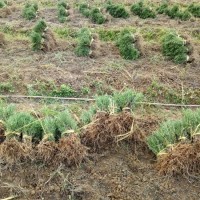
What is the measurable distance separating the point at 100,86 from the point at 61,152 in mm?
2911

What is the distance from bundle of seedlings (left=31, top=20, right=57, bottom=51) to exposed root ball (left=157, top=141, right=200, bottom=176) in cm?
487

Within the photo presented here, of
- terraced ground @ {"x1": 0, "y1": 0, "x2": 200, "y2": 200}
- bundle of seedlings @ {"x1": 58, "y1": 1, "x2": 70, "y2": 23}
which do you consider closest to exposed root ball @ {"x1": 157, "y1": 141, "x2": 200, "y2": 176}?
terraced ground @ {"x1": 0, "y1": 0, "x2": 200, "y2": 200}

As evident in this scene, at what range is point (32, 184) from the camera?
16.0 feet

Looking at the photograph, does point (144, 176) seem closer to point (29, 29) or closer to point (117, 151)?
point (117, 151)

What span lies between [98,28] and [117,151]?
21.4ft

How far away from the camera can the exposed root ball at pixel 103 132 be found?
213 inches

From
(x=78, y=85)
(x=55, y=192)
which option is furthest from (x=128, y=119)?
(x=78, y=85)

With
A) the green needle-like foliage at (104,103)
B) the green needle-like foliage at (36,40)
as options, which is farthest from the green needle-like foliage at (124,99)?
the green needle-like foliage at (36,40)

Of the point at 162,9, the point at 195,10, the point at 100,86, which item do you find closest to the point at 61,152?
the point at 100,86

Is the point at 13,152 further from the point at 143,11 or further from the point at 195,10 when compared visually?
the point at 195,10

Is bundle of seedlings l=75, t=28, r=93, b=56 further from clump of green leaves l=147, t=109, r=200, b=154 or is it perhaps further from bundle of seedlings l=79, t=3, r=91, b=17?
clump of green leaves l=147, t=109, r=200, b=154

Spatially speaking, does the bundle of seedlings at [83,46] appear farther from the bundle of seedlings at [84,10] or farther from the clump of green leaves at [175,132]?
the clump of green leaves at [175,132]

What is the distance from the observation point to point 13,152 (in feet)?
16.5

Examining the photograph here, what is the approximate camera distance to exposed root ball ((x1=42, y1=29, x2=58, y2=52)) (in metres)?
9.24
